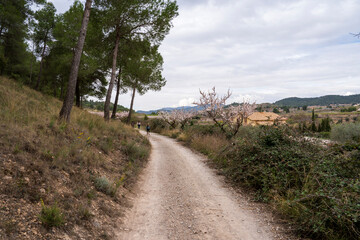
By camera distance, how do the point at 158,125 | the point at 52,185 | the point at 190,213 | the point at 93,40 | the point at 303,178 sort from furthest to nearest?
1. the point at 158,125
2. the point at 93,40
3. the point at 303,178
4. the point at 190,213
5. the point at 52,185

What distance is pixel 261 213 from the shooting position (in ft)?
16.2

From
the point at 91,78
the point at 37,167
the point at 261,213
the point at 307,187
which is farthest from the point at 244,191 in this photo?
the point at 91,78

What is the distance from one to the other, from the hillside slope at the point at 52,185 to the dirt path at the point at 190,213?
55cm

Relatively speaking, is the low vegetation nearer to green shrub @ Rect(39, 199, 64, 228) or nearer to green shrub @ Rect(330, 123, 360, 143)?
green shrub @ Rect(39, 199, 64, 228)

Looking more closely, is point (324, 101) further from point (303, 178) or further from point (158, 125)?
point (303, 178)

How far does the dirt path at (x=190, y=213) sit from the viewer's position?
395 centimetres

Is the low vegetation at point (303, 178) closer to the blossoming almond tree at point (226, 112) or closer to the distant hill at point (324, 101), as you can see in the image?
the blossoming almond tree at point (226, 112)

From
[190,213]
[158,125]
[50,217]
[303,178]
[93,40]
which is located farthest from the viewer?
[158,125]

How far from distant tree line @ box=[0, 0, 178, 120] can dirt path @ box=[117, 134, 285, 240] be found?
5258mm

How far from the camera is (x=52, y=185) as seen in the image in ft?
13.5

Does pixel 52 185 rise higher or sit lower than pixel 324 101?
lower

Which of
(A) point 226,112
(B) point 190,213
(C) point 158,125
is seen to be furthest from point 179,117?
(B) point 190,213

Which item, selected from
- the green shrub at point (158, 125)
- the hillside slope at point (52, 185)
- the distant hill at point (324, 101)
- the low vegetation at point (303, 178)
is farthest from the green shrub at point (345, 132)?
the distant hill at point (324, 101)

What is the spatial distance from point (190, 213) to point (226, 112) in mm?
11398
